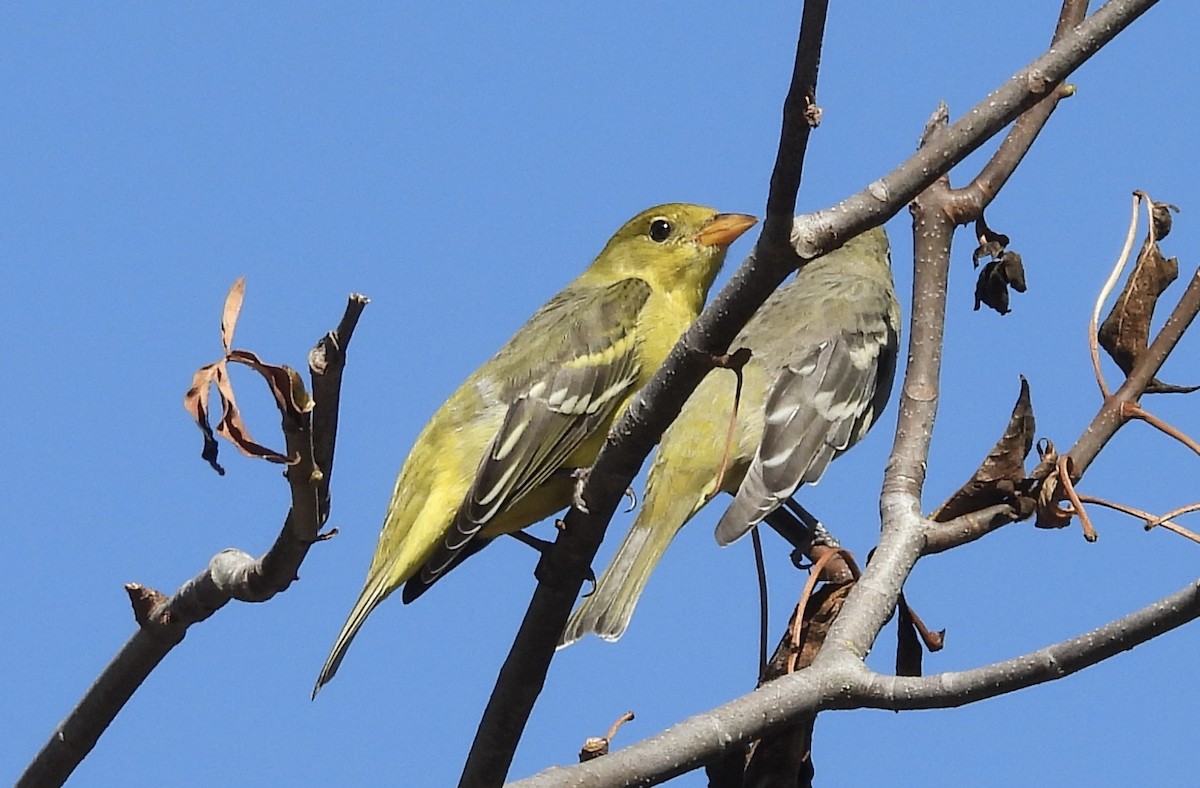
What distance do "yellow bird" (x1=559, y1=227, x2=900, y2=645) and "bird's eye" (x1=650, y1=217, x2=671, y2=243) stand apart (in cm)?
62

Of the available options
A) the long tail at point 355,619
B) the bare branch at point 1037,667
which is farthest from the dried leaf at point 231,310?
the long tail at point 355,619

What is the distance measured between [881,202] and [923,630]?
178 cm

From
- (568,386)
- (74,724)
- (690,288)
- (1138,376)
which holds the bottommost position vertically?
(74,724)

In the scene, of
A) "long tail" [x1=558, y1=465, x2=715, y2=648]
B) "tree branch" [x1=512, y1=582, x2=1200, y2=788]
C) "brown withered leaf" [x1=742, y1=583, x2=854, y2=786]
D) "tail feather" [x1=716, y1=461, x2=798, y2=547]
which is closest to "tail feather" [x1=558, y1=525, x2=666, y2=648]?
"long tail" [x1=558, y1=465, x2=715, y2=648]

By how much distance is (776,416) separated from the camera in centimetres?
656

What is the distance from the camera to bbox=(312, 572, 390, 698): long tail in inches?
199

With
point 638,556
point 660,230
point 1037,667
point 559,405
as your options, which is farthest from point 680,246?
point 1037,667

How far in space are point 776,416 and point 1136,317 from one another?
2.52m

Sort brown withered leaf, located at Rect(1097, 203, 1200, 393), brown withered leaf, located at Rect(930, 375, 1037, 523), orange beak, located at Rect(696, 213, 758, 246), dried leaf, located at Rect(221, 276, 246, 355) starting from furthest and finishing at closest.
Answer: orange beak, located at Rect(696, 213, 758, 246) < brown withered leaf, located at Rect(1097, 203, 1200, 393) < brown withered leaf, located at Rect(930, 375, 1037, 523) < dried leaf, located at Rect(221, 276, 246, 355)

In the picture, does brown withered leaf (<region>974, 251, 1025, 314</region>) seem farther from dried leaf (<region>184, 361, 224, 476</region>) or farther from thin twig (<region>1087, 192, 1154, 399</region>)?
dried leaf (<region>184, 361, 224, 476</region>)

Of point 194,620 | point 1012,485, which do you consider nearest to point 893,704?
point 1012,485

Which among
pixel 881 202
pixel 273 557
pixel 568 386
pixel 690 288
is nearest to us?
pixel 881 202

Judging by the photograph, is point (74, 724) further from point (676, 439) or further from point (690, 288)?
point (690, 288)

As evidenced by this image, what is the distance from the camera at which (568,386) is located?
6.41 m
